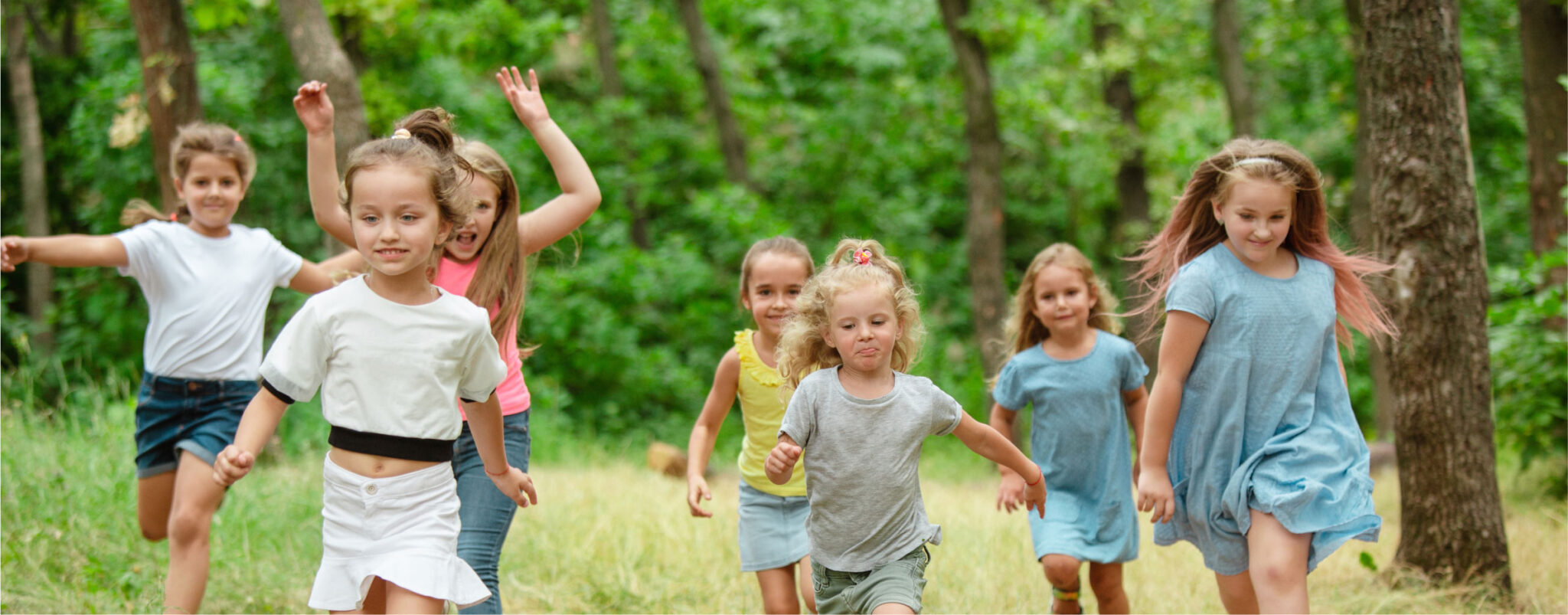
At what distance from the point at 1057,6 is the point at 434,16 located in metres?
7.25

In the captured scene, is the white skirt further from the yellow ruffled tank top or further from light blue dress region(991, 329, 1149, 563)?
light blue dress region(991, 329, 1149, 563)

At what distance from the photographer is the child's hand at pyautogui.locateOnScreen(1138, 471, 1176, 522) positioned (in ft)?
11.1

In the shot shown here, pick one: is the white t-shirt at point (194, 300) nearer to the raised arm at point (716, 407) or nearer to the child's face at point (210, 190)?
the child's face at point (210, 190)

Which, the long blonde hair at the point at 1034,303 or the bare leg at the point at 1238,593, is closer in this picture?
the bare leg at the point at 1238,593

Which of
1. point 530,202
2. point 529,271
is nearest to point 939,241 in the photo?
point 530,202

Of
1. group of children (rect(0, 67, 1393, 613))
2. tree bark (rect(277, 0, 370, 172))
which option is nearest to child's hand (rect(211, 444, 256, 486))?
group of children (rect(0, 67, 1393, 613))

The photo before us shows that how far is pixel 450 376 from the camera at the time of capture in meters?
2.91

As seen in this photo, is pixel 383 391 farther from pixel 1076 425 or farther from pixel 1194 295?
pixel 1076 425

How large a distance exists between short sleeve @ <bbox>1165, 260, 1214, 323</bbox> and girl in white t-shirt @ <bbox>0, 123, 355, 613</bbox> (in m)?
3.18

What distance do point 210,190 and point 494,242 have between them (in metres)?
1.54

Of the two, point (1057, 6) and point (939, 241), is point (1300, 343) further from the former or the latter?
point (939, 241)

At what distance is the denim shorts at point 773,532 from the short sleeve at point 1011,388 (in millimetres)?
939

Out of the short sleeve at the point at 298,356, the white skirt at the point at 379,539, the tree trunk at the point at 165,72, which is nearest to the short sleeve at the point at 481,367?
the white skirt at the point at 379,539

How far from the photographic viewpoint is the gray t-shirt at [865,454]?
10.3 feet
